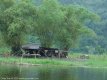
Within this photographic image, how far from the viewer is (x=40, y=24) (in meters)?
58.7

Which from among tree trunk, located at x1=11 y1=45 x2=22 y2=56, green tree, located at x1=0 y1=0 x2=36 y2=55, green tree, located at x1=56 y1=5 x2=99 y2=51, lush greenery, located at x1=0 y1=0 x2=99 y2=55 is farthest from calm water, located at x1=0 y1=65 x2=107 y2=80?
green tree, located at x1=56 y1=5 x2=99 y2=51

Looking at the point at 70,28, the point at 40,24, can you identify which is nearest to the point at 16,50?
the point at 40,24

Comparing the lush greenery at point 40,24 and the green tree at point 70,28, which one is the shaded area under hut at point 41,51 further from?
the green tree at point 70,28

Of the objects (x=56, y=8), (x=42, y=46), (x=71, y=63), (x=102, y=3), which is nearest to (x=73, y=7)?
(x=56, y=8)

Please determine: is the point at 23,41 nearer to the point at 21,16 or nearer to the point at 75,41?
the point at 21,16

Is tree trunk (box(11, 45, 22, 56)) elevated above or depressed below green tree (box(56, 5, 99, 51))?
below

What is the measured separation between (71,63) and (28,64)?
558 cm

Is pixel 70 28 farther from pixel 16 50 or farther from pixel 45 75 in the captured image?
pixel 45 75

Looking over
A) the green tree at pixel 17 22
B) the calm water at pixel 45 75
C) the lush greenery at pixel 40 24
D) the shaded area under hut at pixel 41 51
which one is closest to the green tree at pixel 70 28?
the lush greenery at pixel 40 24

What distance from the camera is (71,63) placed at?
46.0 meters

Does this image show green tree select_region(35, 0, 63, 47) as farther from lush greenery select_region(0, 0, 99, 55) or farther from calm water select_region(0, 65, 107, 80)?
calm water select_region(0, 65, 107, 80)

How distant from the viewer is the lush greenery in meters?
56.7

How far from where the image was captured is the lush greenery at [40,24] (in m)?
56.7

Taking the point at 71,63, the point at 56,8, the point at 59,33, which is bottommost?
the point at 71,63
